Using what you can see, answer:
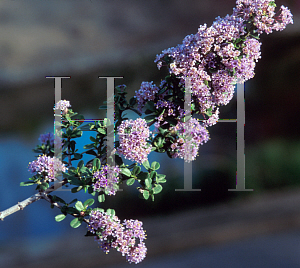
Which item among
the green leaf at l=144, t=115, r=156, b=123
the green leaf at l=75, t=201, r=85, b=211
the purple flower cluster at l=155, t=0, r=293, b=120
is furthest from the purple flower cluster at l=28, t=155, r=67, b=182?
the purple flower cluster at l=155, t=0, r=293, b=120

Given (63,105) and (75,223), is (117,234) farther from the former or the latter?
(63,105)

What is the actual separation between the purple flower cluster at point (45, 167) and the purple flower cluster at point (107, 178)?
0.74ft

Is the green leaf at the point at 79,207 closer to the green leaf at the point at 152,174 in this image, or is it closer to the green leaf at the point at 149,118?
the green leaf at the point at 152,174

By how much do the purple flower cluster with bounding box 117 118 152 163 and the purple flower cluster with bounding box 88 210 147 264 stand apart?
34cm

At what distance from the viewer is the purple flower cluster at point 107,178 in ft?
4.99

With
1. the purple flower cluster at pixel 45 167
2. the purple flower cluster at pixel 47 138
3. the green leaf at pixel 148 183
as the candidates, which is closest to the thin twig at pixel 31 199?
the purple flower cluster at pixel 45 167

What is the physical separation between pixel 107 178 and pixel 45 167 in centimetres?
33

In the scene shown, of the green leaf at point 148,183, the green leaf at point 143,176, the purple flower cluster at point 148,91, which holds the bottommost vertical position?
the green leaf at point 148,183

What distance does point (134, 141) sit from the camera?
1.47 metres

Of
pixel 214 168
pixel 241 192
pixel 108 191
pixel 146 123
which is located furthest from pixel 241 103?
pixel 108 191

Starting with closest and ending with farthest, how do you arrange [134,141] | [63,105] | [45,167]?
[134,141]
[45,167]
[63,105]

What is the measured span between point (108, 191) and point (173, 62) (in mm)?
717

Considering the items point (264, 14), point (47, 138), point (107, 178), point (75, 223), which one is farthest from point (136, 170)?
point (264, 14)

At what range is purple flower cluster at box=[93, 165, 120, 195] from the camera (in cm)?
152
